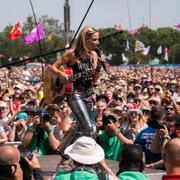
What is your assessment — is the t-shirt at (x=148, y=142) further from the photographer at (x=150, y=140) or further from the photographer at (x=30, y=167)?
the photographer at (x=30, y=167)

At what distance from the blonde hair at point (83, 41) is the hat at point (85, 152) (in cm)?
249

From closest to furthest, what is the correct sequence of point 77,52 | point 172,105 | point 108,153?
1. point 77,52
2. point 108,153
3. point 172,105

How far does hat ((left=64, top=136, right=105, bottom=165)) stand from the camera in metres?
→ 4.94

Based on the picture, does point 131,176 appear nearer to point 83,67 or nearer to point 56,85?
point 83,67

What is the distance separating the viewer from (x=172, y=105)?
12.0 meters

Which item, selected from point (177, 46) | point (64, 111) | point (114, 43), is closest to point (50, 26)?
point (114, 43)

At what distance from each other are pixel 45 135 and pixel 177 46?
425 feet

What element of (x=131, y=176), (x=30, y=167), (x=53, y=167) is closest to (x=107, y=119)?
(x=53, y=167)

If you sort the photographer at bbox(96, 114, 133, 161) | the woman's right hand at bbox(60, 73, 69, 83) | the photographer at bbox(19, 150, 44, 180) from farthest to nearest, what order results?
the photographer at bbox(96, 114, 133, 161), the woman's right hand at bbox(60, 73, 69, 83), the photographer at bbox(19, 150, 44, 180)

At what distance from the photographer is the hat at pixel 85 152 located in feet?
16.2

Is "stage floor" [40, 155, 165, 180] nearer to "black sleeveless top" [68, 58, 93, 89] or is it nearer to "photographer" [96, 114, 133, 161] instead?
"photographer" [96, 114, 133, 161]

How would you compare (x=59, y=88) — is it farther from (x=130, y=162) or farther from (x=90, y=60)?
(x=130, y=162)

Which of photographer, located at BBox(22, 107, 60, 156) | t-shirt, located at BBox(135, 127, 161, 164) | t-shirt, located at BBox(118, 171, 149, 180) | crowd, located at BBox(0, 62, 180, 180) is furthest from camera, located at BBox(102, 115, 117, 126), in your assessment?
t-shirt, located at BBox(118, 171, 149, 180)

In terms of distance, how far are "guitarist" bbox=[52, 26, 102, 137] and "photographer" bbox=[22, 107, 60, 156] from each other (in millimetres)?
1089
